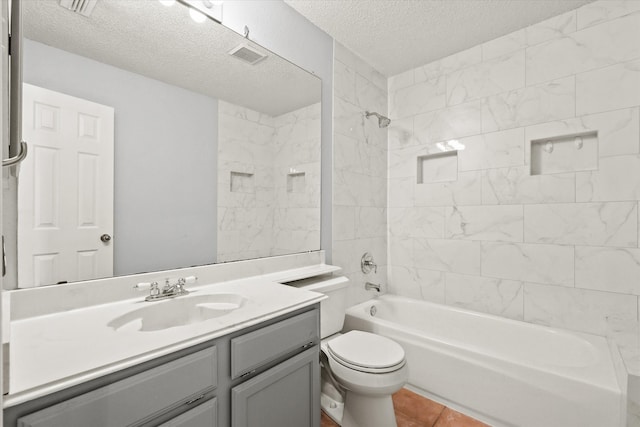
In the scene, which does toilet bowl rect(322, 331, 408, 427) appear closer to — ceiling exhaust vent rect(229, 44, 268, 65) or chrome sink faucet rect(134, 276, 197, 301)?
chrome sink faucet rect(134, 276, 197, 301)

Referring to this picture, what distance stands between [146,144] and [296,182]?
94cm

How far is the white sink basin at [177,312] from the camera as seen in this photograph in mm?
Result: 1145

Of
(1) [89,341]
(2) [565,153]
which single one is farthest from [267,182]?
(2) [565,153]

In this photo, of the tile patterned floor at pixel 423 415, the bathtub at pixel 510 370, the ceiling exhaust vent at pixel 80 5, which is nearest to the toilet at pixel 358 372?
the tile patterned floor at pixel 423 415

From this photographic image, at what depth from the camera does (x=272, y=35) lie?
1.89 metres

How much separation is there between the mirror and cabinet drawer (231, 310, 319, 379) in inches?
23.6

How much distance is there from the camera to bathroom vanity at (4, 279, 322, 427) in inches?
28.6

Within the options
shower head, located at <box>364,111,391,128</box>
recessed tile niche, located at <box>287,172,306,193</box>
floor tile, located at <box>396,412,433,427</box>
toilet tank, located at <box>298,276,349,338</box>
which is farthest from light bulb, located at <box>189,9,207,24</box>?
floor tile, located at <box>396,412,433,427</box>

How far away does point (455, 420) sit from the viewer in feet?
5.73

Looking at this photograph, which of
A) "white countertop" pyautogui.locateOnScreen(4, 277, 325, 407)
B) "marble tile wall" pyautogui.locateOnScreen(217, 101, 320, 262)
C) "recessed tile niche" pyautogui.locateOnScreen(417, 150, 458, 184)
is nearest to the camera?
"white countertop" pyautogui.locateOnScreen(4, 277, 325, 407)

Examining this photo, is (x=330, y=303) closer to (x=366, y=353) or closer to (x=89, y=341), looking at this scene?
(x=366, y=353)

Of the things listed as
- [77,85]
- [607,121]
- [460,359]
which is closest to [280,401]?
[460,359]

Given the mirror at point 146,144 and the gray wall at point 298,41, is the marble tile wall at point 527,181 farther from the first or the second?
the mirror at point 146,144

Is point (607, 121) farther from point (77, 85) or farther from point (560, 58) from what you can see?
point (77, 85)
